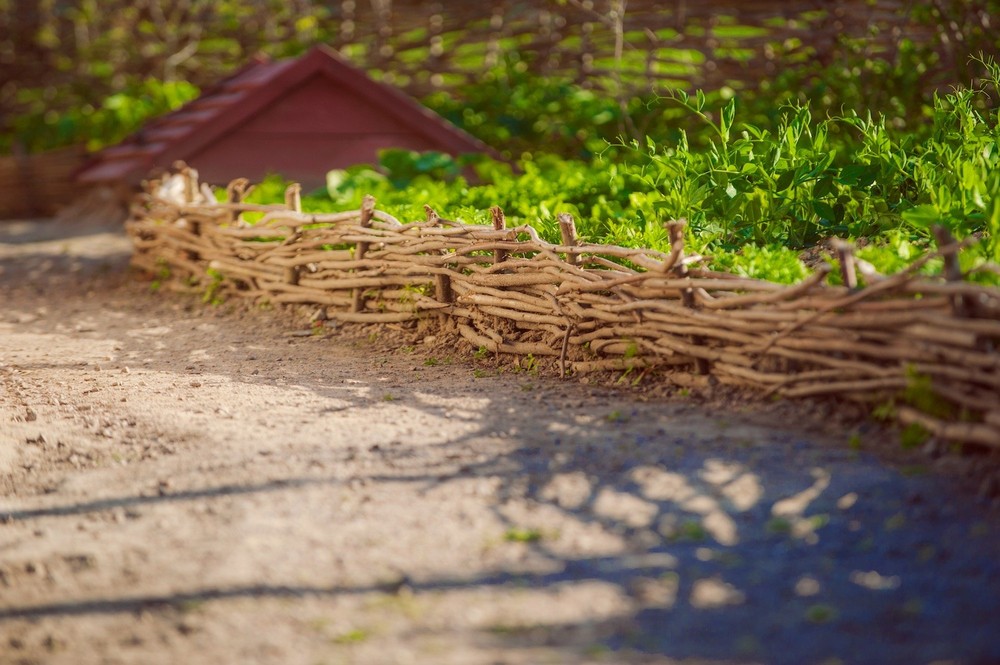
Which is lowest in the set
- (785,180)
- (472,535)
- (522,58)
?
(472,535)

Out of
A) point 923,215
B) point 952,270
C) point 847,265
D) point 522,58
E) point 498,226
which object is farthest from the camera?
point 522,58

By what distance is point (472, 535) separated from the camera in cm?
256

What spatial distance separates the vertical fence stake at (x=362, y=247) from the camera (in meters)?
4.99

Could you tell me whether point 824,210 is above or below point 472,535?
above

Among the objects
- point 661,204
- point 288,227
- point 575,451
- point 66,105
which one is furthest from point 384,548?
point 66,105

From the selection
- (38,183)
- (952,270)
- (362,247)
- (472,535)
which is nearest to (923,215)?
(952,270)

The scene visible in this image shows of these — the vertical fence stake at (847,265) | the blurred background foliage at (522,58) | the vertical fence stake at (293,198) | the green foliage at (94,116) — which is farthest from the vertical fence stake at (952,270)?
the green foliage at (94,116)

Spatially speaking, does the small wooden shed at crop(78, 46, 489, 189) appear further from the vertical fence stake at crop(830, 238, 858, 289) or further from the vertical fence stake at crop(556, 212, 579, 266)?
the vertical fence stake at crop(830, 238, 858, 289)

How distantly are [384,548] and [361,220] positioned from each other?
109 inches

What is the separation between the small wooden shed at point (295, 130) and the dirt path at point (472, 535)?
490 cm

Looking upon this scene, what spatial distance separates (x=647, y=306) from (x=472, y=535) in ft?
4.43

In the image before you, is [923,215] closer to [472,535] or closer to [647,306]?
[647,306]

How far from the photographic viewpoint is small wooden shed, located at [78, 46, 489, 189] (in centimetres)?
847

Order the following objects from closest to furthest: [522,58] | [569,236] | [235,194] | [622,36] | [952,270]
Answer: [952,270]
[569,236]
[235,194]
[622,36]
[522,58]
